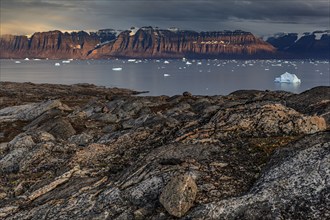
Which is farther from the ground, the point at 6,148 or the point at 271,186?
the point at 271,186

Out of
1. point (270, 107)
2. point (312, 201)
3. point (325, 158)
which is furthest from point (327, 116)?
point (312, 201)

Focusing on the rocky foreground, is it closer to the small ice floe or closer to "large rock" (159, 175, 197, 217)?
"large rock" (159, 175, 197, 217)

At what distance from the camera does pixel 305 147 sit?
1548cm

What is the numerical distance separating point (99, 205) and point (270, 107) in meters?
11.3

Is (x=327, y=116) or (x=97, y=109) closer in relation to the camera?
(x=327, y=116)

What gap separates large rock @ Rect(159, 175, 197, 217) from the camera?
549 inches

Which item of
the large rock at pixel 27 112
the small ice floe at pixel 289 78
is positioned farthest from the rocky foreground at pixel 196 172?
the small ice floe at pixel 289 78

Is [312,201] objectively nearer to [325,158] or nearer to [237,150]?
[325,158]

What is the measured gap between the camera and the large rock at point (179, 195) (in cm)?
1395

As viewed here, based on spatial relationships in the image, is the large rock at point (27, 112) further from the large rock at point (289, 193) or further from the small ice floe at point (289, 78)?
the small ice floe at point (289, 78)

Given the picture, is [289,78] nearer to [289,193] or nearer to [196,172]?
[196,172]

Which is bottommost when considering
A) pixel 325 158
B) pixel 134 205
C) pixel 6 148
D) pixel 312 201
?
pixel 6 148

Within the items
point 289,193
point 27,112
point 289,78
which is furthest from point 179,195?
point 289,78

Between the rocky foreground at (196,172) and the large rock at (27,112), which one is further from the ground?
the rocky foreground at (196,172)
